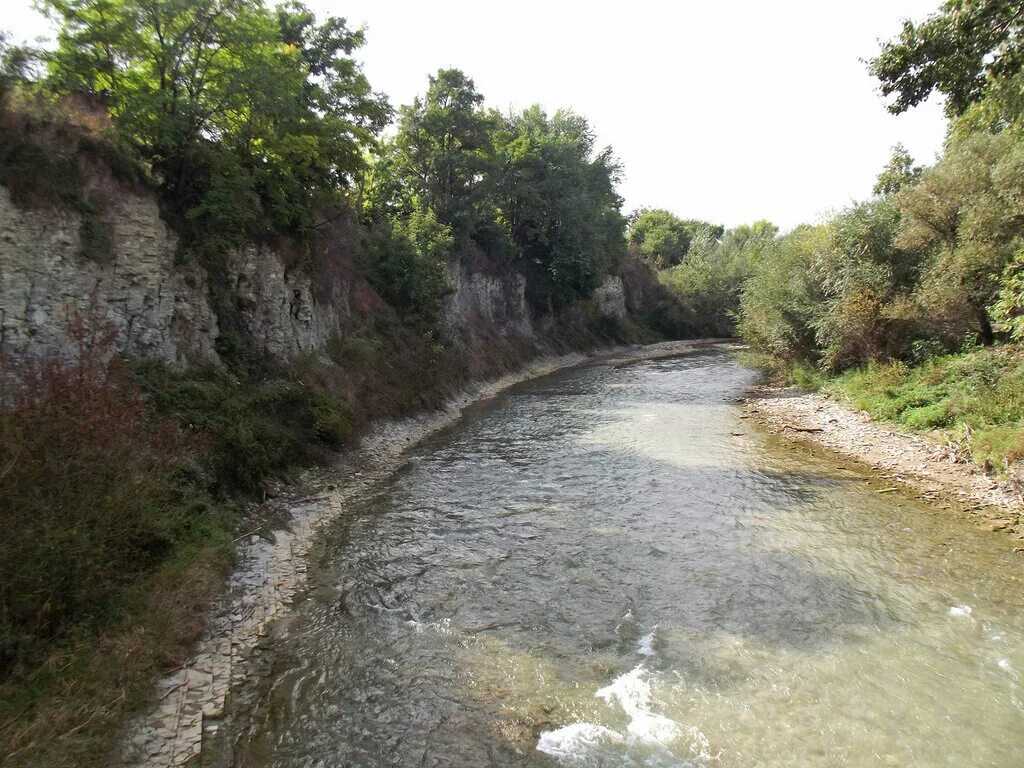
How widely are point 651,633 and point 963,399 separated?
42.3 ft

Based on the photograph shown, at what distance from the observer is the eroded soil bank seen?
12.7m

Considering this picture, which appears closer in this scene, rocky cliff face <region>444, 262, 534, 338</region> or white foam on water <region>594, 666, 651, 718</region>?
white foam on water <region>594, 666, 651, 718</region>

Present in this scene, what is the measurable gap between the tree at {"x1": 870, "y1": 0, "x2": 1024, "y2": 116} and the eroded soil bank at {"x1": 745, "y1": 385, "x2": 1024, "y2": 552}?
7.97 meters

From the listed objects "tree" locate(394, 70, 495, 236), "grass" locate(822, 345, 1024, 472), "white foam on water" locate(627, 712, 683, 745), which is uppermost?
"tree" locate(394, 70, 495, 236)

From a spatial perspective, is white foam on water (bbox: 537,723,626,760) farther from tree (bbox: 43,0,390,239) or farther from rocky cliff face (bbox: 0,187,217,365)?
tree (bbox: 43,0,390,239)

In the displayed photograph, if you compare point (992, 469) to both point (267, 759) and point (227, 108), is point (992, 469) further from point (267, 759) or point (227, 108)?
point (227, 108)

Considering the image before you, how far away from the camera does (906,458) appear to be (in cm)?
1598

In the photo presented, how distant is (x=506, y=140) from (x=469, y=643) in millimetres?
43112

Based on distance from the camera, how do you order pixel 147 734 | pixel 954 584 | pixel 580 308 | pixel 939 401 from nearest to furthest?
pixel 147 734 → pixel 954 584 → pixel 939 401 → pixel 580 308

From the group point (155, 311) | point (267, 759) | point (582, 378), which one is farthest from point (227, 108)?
point (582, 378)

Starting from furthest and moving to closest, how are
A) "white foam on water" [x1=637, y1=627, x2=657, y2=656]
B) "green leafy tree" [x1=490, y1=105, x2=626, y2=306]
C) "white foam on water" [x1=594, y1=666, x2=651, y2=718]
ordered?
"green leafy tree" [x1=490, y1=105, x2=626, y2=306] < "white foam on water" [x1=637, y1=627, x2=657, y2=656] < "white foam on water" [x1=594, y1=666, x2=651, y2=718]

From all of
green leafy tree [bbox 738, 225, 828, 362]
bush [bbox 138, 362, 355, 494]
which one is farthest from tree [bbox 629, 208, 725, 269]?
bush [bbox 138, 362, 355, 494]

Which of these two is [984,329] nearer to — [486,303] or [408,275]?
[408,275]

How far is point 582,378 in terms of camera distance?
37438 mm
